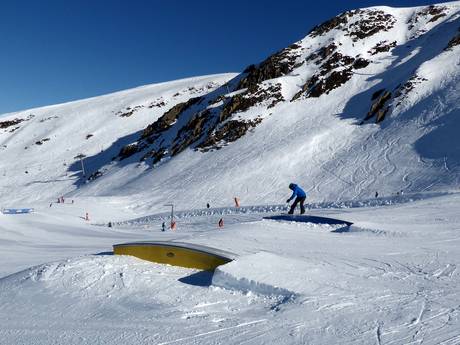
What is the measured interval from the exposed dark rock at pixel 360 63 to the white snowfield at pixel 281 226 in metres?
1.43

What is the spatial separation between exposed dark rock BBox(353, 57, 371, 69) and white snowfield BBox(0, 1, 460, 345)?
143 centimetres

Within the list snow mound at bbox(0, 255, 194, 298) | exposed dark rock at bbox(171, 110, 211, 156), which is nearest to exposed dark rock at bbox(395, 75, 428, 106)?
exposed dark rock at bbox(171, 110, 211, 156)

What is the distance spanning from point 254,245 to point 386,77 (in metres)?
40.2

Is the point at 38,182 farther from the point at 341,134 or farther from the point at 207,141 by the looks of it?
the point at 341,134

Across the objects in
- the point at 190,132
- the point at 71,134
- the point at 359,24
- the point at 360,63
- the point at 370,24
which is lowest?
the point at 190,132

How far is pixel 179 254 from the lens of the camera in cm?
804

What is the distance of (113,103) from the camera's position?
82562 mm

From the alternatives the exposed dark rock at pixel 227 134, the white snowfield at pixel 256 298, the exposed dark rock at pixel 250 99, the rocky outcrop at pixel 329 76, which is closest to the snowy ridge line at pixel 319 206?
the white snowfield at pixel 256 298

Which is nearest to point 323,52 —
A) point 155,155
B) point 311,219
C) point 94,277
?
point 155,155

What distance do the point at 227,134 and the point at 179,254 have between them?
121 ft

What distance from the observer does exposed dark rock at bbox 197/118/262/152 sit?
143 feet

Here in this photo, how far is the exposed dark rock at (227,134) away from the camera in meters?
43.5

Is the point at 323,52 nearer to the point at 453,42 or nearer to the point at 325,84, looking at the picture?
the point at 325,84

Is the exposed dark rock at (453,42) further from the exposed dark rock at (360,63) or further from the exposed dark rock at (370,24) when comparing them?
the exposed dark rock at (370,24)
